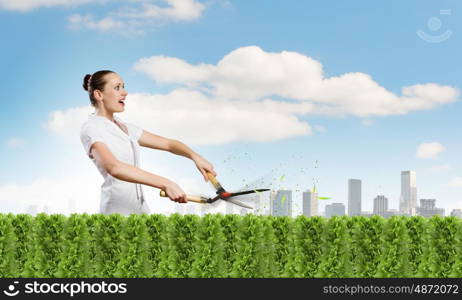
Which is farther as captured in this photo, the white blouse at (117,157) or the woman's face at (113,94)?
the woman's face at (113,94)

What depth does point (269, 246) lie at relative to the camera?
10195 mm

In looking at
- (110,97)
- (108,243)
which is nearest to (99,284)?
(108,243)

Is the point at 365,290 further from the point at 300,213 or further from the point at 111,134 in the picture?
the point at 111,134

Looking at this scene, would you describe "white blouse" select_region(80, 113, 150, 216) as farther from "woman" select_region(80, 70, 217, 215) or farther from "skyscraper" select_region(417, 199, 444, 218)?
"skyscraper" select_region(417, 199, 444, 218)

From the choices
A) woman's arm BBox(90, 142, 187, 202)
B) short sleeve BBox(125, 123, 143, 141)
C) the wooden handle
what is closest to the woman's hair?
short sleeve BBox(125, 123, 143, 141)

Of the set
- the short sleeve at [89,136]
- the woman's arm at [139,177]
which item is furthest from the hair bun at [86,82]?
the woman's arm at [139,177]

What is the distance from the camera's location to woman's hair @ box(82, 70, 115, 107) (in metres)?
10.5

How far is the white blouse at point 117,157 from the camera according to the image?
10.1m

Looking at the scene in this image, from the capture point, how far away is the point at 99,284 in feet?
33.1

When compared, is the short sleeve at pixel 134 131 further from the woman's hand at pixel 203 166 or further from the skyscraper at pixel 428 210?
the skyscraper at pixel 428 210

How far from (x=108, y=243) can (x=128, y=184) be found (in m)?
1.16

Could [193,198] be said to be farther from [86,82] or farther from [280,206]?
[86,82]

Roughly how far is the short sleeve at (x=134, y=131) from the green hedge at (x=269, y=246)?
1.66 m

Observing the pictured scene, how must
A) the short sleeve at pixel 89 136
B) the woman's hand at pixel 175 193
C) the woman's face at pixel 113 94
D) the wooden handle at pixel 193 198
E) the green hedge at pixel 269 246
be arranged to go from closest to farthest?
the woman's hand at pixel 175 193 < the wooden handle at pixel 193 198 < the short sleeve at pixel 89 136 < the green hedge at pixel 269 246 < the woman's face at pixel 113 94
